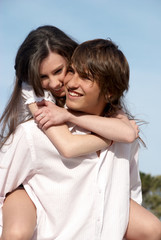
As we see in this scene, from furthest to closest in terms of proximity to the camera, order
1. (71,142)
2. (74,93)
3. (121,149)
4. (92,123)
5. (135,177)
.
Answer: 1. (135,177)
2. (121,149)
3. (74,93)
4. (92,123)
5. (71,142)

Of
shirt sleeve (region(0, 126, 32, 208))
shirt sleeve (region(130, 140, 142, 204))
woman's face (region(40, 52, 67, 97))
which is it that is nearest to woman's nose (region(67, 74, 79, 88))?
woman's face (region(40, 52, 67, 97))

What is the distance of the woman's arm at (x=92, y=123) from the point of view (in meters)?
3.57

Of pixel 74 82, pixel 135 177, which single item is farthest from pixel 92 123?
pixel 135 177

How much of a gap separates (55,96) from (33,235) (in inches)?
51.9

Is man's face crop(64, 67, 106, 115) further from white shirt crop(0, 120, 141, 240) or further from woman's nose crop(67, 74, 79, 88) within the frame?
white shirt crop(0, 120, 141, 240)

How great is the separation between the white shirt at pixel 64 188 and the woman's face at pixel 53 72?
0.42 metres

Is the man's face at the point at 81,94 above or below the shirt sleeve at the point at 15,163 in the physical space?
above

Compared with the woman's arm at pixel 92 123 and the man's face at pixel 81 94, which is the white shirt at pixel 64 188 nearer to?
the woman's arm at pixel 92 123

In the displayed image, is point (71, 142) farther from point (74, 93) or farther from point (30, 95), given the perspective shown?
point (30, 95)

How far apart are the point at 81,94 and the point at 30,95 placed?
0.54m

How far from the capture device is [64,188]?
11.8 feet

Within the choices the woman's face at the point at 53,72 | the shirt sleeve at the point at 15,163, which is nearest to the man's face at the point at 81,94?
the woman's face at the point at 53,72

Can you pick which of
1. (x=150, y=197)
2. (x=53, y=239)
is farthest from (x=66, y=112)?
(x=150, y=197)

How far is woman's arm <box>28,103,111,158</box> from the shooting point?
11.3 ft
